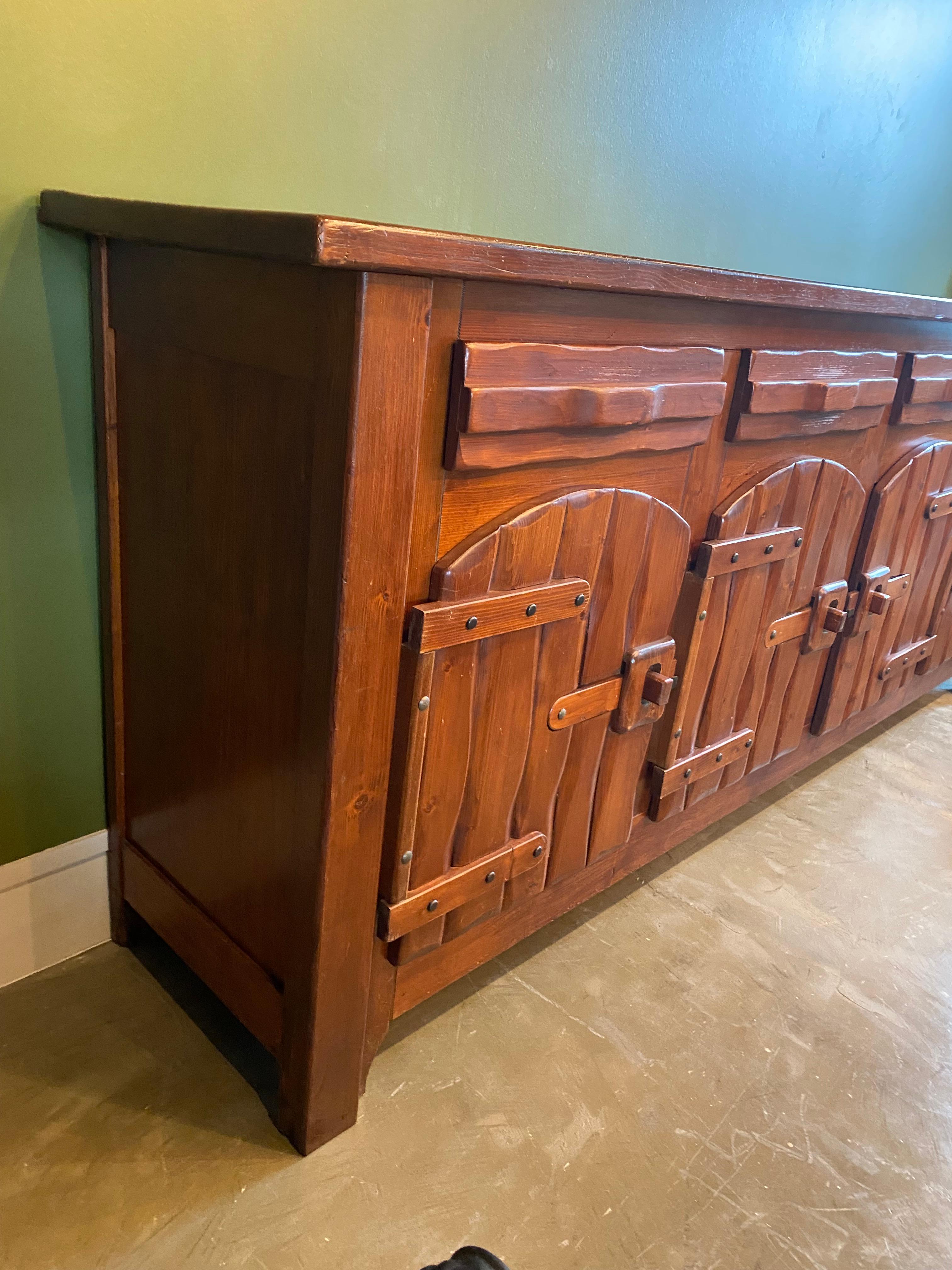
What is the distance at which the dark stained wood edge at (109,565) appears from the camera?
1013 millimetres

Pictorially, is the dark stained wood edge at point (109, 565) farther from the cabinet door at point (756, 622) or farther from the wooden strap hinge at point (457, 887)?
the cabinet door at point (756, 622)

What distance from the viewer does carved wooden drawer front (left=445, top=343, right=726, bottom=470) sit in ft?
2.69

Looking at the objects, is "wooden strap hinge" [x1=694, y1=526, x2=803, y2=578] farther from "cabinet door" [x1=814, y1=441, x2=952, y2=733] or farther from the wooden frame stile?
the wooden frame stile

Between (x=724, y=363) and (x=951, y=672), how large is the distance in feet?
5.05

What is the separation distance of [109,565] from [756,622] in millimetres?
901

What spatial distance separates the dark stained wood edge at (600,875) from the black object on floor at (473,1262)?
388 mm

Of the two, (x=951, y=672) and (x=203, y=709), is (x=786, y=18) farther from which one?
(x=203, y=709)

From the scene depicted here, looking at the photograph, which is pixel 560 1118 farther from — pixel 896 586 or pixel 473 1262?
pixel 896 586

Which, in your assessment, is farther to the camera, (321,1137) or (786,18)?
(786,18)

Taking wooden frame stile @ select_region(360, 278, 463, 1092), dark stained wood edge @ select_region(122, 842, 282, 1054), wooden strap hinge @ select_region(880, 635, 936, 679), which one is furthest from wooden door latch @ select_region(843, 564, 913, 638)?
dark stained wood edge @ select_region(122, 842, 282, 1054)

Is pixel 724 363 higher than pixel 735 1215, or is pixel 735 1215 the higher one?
pixel 724 363

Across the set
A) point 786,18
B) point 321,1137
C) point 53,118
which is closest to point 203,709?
point 321,1137

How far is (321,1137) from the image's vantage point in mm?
1010

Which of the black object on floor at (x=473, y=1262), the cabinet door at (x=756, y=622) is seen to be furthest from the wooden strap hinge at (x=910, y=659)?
the black object on floor at (x=473, y=1262)
